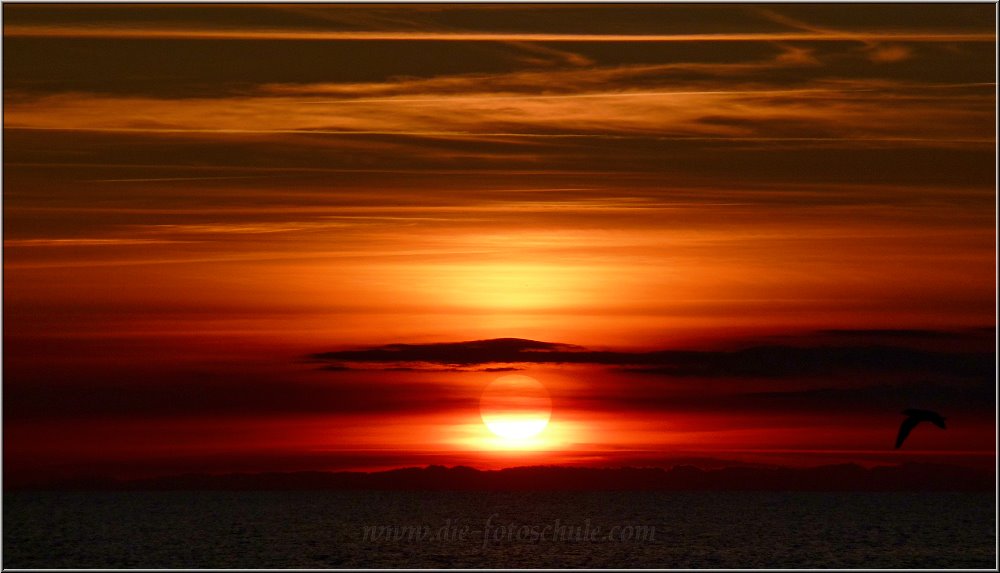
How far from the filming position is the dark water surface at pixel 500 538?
A: 91.9 m

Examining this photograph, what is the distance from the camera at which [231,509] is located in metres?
187

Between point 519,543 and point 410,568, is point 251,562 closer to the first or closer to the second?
point 410,568

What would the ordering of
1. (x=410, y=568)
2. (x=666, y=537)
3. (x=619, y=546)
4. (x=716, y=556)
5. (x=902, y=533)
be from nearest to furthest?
(x=410, y=568) < (x=716, y=556) < (x=619, y=546) < (x=666, y=537) < (x=902, y=533)

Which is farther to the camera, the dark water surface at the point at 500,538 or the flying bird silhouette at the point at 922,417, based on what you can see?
the dark water surface at the point at 500,538

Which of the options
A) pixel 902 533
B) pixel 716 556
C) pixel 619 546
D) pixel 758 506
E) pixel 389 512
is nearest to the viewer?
pixel 716 556

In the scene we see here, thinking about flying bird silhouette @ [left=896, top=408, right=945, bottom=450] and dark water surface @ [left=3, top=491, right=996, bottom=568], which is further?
dark water surface @ [left=3, top=491, right=996, bottom=568]

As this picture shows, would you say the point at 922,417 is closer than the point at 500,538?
Yes

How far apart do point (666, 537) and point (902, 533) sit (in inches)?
1083

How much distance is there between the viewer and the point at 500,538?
371 ft

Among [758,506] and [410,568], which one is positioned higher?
[758,506]

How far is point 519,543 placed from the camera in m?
104

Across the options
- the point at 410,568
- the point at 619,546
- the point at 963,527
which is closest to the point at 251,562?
the point at 410,568

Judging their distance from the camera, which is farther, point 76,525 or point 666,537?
Answer: point 76,525

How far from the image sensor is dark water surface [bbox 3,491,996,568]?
302 ft
